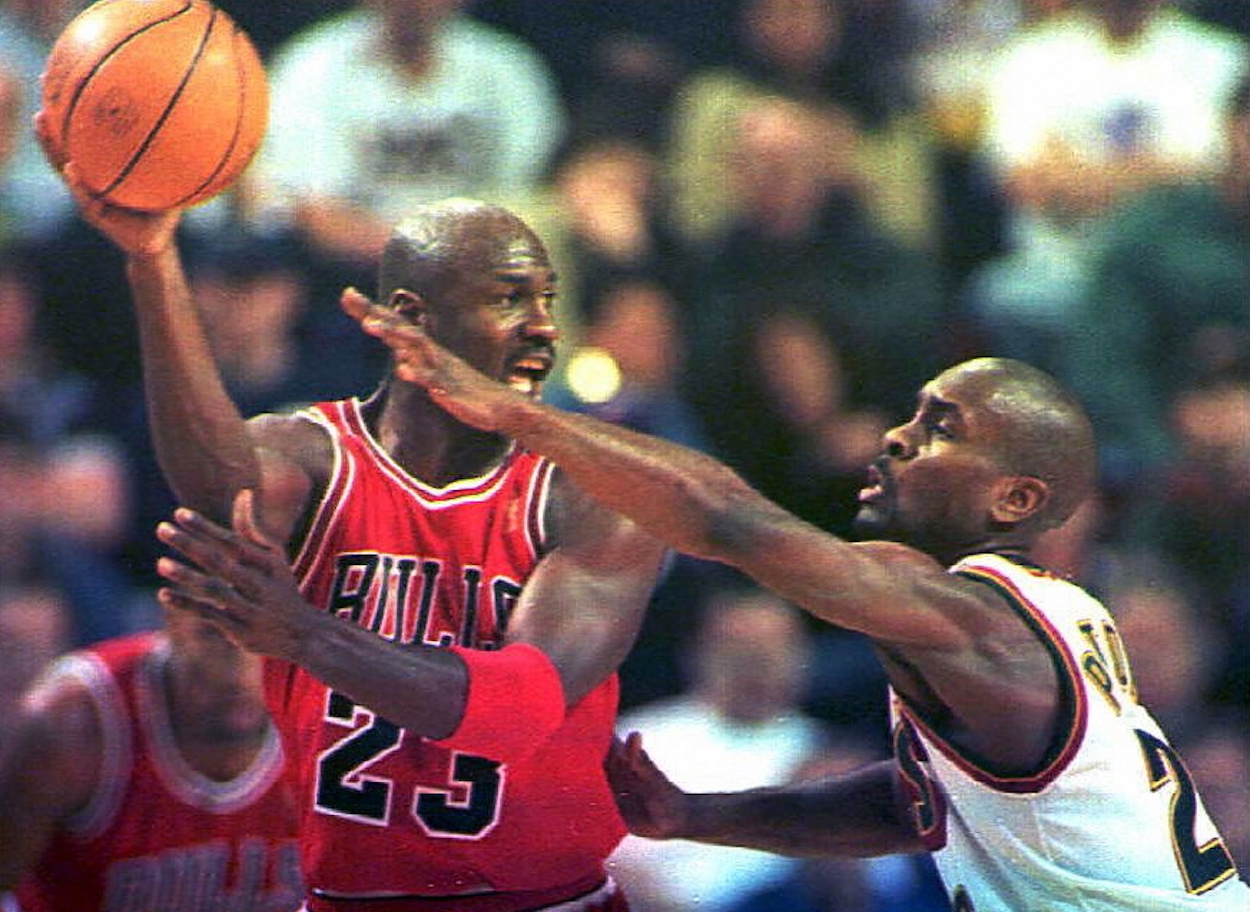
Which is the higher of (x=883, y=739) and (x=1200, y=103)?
(x=1200, y=103)

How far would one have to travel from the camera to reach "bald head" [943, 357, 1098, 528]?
3912mm

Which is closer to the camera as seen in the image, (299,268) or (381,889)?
(381,889)

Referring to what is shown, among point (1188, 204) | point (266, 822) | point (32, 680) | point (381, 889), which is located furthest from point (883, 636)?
point (1188, 204)

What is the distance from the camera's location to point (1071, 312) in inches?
245

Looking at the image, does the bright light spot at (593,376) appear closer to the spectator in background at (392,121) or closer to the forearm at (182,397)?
the spectator in background at (392,121)

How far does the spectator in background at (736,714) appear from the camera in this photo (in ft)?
18.3

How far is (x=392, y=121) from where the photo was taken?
620 centimetres

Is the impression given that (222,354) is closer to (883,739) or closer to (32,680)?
(32,680)

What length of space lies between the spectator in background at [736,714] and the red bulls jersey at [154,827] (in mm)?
1110

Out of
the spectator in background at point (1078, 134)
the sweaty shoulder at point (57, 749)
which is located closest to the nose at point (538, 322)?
the sweaty shoulder at point (57, 749)

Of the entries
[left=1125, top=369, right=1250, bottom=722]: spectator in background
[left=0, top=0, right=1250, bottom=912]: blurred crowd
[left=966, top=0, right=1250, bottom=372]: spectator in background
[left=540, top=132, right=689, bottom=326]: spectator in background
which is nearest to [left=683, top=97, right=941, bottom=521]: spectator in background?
[left=0, top=0, right=1250, bottom=912]: blurred crowd

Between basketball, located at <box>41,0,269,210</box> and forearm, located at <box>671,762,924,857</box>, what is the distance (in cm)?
164

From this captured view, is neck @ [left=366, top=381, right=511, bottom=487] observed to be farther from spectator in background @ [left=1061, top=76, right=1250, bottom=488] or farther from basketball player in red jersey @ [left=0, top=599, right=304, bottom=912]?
spectator in background @ [left=1061, top=76, right=1250, bottom=488]

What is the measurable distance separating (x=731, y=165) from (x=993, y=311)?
91cm
